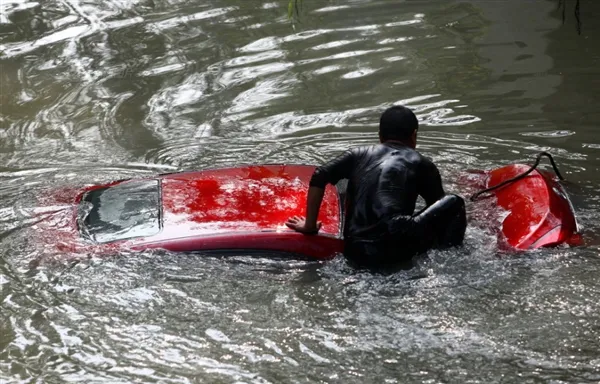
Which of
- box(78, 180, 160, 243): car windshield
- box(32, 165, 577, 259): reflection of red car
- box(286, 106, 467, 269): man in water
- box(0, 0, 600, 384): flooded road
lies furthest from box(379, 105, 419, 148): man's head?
box(78, 180, 160, 243): car windshield

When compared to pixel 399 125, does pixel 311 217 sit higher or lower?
lower

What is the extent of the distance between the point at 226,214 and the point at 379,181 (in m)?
1.03

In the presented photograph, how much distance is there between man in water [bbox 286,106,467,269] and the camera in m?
5.61

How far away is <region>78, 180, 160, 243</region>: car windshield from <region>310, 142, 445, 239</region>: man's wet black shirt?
3.60 feet

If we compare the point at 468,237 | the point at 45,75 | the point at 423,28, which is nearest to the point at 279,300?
the point at 468,237

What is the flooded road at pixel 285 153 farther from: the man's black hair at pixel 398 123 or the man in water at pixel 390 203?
the man's black hair at pixel 398 123

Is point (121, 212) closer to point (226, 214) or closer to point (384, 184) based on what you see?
point (226, 214)

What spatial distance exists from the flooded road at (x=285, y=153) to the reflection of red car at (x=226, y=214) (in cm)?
13

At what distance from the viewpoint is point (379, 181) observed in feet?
18.7

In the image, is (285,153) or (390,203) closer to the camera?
(390,203)

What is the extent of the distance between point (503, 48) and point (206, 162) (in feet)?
15.4

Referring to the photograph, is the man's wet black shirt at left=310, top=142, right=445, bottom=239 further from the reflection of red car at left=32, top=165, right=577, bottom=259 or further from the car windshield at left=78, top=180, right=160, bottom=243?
the car windshield at left=78, top=180, right=160, bottom=243

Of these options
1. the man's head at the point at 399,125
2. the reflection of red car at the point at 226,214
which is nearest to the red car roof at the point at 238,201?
the reflection of red car at the point at 226,214

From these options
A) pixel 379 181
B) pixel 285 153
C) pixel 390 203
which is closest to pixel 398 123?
pixel 379 181
